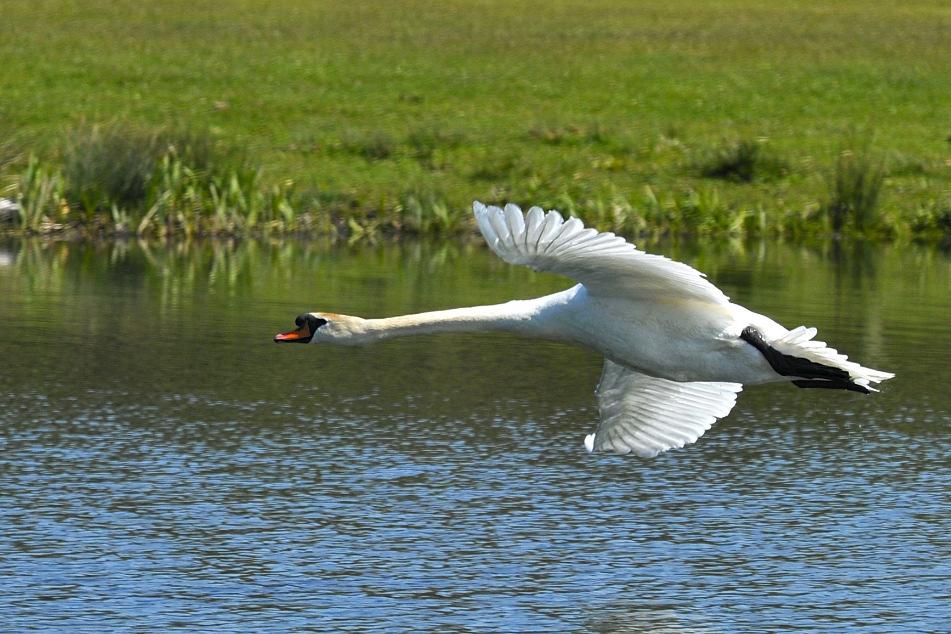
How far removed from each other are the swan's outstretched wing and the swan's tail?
36cm

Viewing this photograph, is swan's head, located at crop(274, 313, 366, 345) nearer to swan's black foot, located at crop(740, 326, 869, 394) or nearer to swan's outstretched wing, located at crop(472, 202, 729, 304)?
swan's outstretched wing, located at crop(472, 202, 729, 304)

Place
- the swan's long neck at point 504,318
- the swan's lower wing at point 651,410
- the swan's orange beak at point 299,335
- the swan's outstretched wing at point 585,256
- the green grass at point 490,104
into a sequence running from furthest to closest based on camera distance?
the green grass at point 490,104 < the swan's lower wing at point 651,410 < the swan's orange beak at point 299,335 < the swan's long neck at point 504,318 < the swan's outstretched wing at point 585,256

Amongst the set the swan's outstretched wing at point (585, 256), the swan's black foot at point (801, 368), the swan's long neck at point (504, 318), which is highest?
the swan's outstretched wing at point (585, 256)

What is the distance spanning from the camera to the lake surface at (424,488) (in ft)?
33.1

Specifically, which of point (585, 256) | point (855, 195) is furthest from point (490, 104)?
point (585, 256)

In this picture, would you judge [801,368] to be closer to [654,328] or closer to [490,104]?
[654,328]

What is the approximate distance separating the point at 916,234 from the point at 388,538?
70.7ft

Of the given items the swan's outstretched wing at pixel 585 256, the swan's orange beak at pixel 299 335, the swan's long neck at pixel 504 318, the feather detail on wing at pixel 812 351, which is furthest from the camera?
the swan's orange beak at pixel 299 335

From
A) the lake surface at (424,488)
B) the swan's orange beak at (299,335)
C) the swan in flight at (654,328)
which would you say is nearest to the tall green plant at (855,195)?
the lake surface at (424,488)

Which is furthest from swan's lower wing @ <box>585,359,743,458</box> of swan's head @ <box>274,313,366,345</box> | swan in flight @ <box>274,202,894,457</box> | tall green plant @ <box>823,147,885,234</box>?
tall green plant @ <box>823,147,885,234</box>

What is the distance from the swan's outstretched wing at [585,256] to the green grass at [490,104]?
19.4 m

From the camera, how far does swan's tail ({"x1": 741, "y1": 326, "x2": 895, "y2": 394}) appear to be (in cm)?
967

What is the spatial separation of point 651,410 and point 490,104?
31.7m

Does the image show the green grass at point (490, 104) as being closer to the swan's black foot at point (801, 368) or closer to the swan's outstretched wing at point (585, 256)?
the swan's outstretched wing at point (585, 256)
